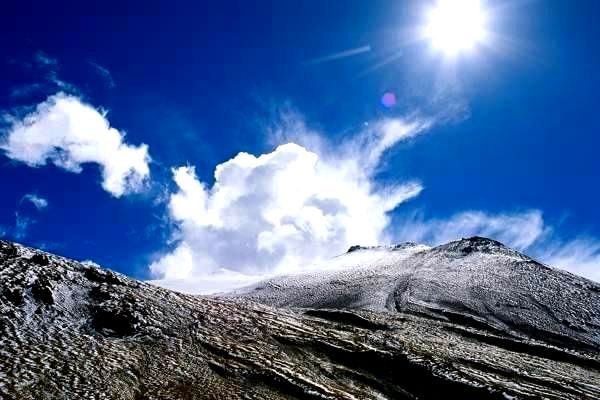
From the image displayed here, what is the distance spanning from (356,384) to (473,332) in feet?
69.3

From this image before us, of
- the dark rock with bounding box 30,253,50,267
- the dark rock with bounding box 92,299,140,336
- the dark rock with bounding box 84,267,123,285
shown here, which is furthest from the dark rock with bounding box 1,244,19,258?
the dark rock with bounding box 92,299,140,336

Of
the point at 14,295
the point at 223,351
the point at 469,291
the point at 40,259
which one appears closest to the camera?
the point at 223,351

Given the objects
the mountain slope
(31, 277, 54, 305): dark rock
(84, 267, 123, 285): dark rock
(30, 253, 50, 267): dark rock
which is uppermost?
the mountain slope

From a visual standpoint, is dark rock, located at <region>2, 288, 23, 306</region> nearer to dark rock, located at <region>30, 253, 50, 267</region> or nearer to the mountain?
the mountain

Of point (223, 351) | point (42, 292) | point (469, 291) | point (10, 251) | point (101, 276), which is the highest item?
point (469, 291)

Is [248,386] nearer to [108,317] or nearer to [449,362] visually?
[108,317]

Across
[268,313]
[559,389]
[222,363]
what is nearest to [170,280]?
[268,313]

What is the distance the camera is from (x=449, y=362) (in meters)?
31.5

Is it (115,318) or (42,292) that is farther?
(42,292)

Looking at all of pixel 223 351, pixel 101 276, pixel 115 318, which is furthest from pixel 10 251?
pixel 223 351

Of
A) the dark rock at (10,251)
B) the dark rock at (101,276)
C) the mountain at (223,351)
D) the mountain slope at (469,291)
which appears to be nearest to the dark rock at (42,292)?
the mountain at (223,351)

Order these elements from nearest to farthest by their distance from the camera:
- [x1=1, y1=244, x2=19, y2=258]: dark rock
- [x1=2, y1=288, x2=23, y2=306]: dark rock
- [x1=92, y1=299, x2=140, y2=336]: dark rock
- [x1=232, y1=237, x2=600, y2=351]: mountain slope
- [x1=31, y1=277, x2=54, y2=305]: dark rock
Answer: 1. [x1=2, y1=288, x2=23, y2=306]: dark rock
2. [x1=92, y1=299, x2=140, y2=336]: dark rock
3. [x1=31, y1=277, x2=54, y2=305]: dark rock
4. [x1=1, y1=244, x2=19, y2=258]: dark rock
5. [x1=232, y1=237, x2=600, y2=351]: mountain slope

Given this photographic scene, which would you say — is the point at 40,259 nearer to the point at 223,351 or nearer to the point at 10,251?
the point at 10,251

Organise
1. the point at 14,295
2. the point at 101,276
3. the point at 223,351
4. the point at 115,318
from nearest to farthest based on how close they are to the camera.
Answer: the point at 223,351
the point at 14,295
the point at 115,318
the point at 101,276
